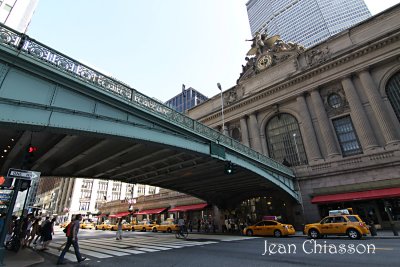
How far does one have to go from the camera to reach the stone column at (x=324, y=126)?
2450 cm

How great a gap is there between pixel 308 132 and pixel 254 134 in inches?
303

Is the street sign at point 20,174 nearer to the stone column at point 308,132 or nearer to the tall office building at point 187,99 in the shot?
the stone column at point 308,132

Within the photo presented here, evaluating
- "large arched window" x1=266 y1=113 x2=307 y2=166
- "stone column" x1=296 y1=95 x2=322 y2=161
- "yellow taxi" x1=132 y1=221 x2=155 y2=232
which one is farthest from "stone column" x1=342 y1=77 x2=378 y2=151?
"yellow taxi" x1=132 y1=221 x2=155 y2=232

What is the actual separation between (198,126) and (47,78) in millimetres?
8493

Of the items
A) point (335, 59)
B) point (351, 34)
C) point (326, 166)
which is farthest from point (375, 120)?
point (351, 34)

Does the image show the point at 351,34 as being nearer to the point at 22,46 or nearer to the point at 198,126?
A: the point at 198,126

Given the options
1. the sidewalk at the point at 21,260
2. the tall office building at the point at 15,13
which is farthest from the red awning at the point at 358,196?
the tall office building at the point at 15,13

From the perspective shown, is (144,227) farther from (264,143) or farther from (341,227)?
(341,227)

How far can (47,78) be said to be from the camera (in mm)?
7879

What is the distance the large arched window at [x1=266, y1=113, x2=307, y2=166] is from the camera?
2825cm

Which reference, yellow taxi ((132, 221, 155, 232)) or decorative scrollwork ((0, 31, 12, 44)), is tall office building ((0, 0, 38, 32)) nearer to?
decorative scrollwork ((0, 31, 12, 44))

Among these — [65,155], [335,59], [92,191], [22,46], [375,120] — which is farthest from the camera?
[92,191]

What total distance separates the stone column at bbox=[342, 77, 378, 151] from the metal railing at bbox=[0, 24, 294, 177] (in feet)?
57.0

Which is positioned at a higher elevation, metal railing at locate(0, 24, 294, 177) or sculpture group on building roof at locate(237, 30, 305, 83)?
sculpture group on building roof at locate(237, 30, 305, 83)
